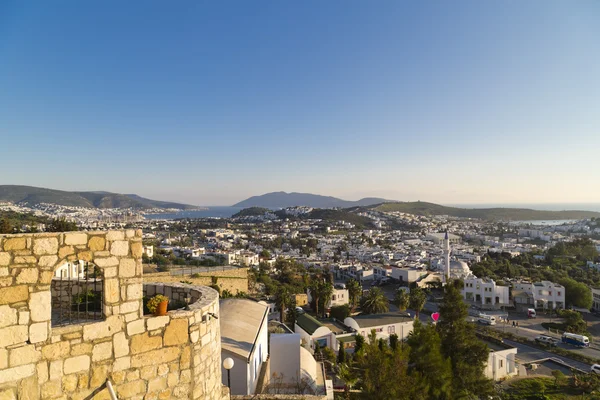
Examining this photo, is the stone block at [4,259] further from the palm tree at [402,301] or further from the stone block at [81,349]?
the palm tree at [402,301]

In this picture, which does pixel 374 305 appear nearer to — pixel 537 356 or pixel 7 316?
pixel 537 356

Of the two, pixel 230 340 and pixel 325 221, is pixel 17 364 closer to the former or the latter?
pixel 230 340

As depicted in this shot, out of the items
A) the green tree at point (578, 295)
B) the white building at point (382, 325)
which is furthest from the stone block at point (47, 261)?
the green tree at point (578, 295)

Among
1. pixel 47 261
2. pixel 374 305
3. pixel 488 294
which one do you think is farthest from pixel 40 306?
pixel 488 294

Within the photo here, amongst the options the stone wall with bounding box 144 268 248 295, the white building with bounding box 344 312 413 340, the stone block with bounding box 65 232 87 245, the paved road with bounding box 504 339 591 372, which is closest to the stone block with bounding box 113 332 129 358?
the stone block with bounding box 65 232 87 245

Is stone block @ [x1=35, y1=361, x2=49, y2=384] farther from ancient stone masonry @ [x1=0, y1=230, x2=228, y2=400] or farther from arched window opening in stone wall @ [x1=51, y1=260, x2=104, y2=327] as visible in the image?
arched window opening in stone wall @ [x1=51, y1=260, x2=104, y2=327]

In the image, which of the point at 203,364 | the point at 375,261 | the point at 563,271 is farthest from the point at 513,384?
the point at 375,261
